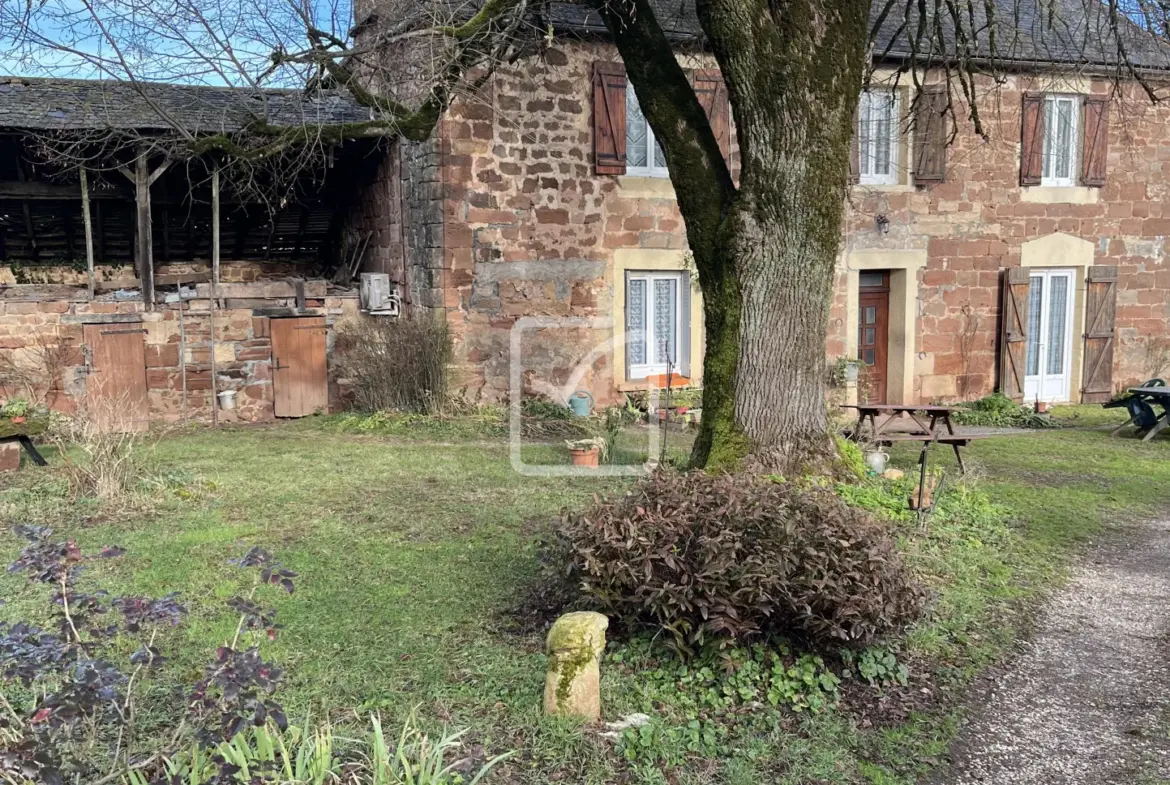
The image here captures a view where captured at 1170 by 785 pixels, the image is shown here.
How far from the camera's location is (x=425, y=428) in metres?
10.1

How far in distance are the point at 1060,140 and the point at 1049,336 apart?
9.39 feet

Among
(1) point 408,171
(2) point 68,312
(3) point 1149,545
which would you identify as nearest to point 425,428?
(1) point 408,171

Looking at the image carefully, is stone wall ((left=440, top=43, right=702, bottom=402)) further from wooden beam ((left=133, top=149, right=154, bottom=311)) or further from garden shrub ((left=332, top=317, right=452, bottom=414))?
wooden beam ((left=133, top=149, right=154, bottom=311))

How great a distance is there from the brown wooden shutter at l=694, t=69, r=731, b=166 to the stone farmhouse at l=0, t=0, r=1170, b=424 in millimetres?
29

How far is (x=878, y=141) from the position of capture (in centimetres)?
1267

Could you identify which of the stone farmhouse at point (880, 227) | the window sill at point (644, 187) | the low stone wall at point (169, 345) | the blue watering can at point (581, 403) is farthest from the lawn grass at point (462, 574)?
the window sill at point (644, 187)

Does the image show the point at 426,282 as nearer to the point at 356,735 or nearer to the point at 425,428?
the point at 425,428

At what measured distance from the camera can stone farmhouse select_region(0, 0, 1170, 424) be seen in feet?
34.5

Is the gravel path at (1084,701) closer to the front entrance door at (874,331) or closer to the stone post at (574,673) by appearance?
the stone post at (574,673)

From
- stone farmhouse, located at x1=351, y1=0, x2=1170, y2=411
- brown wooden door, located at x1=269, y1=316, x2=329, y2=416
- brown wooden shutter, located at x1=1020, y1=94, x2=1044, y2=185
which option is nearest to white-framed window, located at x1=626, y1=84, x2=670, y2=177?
stone farmhouse, located at x1=351, y1=0, x2=1170, y2=411

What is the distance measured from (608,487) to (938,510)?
7.98ft

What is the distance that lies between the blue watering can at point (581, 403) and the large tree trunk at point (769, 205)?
438 centimetres

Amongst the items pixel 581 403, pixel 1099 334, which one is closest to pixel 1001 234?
pixel 1099 334

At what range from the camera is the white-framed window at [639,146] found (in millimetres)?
11492
